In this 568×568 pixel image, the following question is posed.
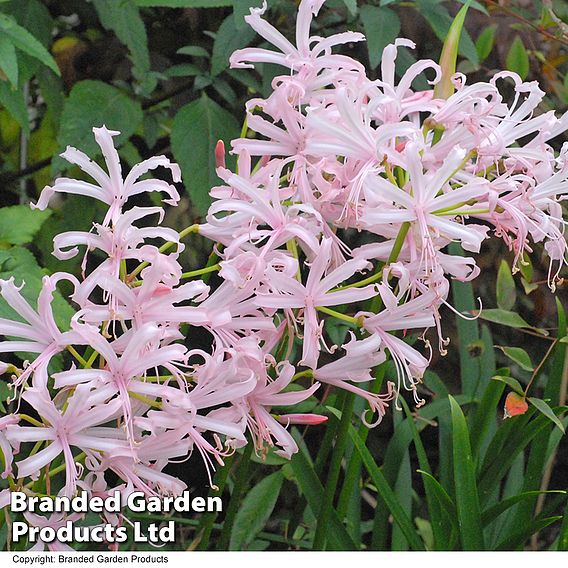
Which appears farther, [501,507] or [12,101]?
[12,101]

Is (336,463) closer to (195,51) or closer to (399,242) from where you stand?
(399,242)

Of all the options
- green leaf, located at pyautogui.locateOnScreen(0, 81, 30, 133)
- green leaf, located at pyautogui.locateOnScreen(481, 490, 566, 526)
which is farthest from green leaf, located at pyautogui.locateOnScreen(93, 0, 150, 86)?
green leaf, located at pyautogui.locateOnScreen(481, 490, 566, 526)

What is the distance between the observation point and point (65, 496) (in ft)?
1.94

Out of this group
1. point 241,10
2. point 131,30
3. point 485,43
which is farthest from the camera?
point 485,43

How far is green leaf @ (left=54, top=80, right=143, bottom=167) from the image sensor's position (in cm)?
100

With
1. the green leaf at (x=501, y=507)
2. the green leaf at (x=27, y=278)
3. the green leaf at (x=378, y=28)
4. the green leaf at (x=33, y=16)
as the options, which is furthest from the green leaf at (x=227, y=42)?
the green leaf at (x=501, y=507)

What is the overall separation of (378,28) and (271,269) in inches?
18.6

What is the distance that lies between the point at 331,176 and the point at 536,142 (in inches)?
6.4

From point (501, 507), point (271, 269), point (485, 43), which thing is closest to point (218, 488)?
point (271, 269)

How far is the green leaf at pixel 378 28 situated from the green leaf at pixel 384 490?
42 centimetres

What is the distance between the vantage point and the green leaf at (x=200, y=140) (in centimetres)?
Result: 97

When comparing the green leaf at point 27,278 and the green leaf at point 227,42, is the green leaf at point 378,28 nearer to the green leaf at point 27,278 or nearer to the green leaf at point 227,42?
the green leaf at point 227,42

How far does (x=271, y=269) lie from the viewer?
0.60 meters
